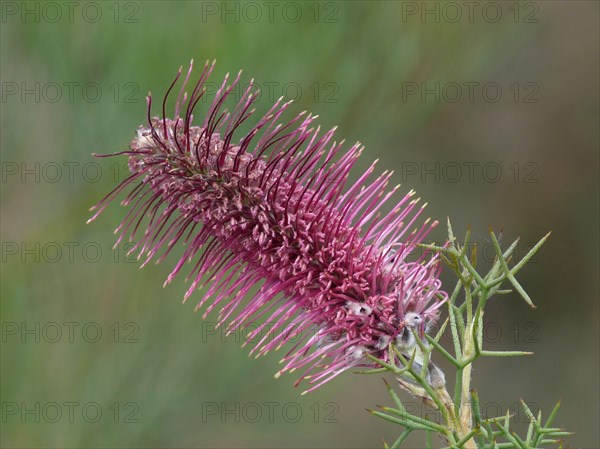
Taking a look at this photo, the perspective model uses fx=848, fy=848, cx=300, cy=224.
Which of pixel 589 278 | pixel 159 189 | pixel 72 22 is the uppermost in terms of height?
pixel 72 22

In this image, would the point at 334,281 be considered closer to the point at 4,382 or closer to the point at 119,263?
the point at 119,263

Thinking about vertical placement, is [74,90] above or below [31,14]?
below

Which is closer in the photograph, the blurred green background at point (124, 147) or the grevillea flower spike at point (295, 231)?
the grevillea flower spike at point (295, 231)

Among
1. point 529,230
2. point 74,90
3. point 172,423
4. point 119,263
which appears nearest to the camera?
point 74,90

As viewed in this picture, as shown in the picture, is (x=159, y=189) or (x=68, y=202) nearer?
(x=159, y=189)

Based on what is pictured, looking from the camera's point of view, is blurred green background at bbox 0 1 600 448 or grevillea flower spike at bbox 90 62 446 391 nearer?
grevillea flower spike at bbox 90 62 446 391

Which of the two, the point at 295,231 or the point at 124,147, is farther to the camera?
the point at 124,147

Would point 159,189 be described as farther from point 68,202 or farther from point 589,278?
point 589,278

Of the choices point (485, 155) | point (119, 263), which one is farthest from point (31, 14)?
point (485, 155)

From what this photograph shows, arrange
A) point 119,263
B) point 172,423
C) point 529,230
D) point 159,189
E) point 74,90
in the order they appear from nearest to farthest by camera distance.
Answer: point 159,189 < point 74,90 < point 119,263 < point 172,423 < point 529,230
